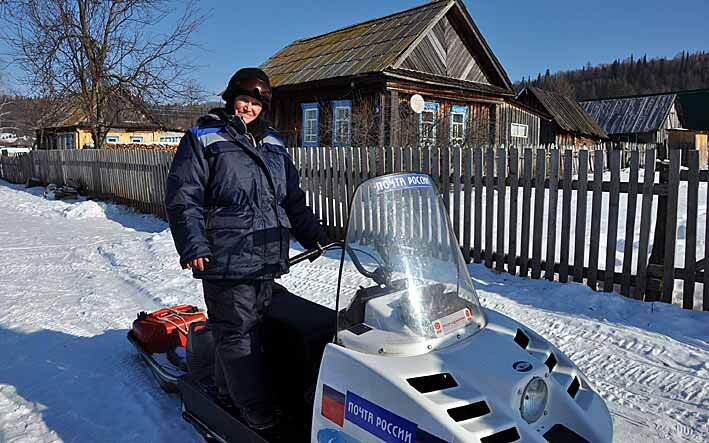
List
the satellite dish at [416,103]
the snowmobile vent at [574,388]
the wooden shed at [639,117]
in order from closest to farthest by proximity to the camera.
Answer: the snowmobile vent at [574,388]
the satellite dish at [416,103]
the wooden shed at [639,117]

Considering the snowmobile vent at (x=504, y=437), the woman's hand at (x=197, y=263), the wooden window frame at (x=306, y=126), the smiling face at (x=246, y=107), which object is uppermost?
the wooden window frame at (x=306, y=126)

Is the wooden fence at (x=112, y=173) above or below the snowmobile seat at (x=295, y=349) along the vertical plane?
above

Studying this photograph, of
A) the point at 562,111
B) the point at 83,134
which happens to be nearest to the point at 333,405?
the point at 562,111

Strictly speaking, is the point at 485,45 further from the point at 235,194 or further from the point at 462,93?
the point at 235,194

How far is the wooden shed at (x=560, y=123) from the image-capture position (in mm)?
35188

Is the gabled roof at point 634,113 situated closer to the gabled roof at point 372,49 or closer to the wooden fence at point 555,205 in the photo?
the gabled roof at point 372,49

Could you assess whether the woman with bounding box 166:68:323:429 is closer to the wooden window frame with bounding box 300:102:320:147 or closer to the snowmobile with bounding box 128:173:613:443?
the snowmobile with bounding box 128:173:613:443

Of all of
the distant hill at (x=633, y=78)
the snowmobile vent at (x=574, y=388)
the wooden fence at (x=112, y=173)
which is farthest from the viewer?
the distant hill at (x=633, y=78)

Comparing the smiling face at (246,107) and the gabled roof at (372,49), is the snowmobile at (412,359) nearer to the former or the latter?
the smiling face at (246,107)

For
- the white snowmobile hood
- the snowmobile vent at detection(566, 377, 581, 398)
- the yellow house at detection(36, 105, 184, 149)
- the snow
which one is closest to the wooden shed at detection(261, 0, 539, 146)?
the snow

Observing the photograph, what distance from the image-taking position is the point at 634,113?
168ft

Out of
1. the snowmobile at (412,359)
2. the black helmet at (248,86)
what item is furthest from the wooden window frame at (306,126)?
the snowmobile at (412,359)

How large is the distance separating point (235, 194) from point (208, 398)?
1.16 m

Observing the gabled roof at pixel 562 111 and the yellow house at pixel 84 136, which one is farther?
the yellow house at pixel 84 136
